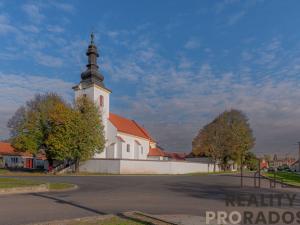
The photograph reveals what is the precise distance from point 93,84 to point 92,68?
3356mm

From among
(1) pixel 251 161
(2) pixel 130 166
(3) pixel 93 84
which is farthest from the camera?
(1) pixel 251 161

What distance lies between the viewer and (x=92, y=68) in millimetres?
57938

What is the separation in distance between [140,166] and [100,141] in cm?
669

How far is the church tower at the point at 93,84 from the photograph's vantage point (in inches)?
2227

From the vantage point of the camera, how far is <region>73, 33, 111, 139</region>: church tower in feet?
186

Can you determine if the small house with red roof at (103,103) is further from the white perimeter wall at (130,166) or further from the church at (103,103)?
the white perimeter wall at (130,166)

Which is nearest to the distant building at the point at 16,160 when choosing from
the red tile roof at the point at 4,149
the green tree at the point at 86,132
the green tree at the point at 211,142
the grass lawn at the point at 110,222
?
the red tile roof at the point at 4,149

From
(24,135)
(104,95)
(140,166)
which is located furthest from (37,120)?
(140,166)

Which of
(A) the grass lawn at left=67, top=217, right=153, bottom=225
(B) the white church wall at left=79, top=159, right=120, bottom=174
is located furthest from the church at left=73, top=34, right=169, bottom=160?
(A) the grass lawn at left=67, top=217, right=153, bottom=225

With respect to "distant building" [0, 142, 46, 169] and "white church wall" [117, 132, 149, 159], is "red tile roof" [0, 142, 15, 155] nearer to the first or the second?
"distant building" [0, 142, 46, 169]

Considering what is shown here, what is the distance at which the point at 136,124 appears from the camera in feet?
259

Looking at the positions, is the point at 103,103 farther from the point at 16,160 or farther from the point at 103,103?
the point at 16,160

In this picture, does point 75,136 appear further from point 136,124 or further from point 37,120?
point 136,124

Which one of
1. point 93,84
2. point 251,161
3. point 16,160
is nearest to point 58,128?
point 93,84
